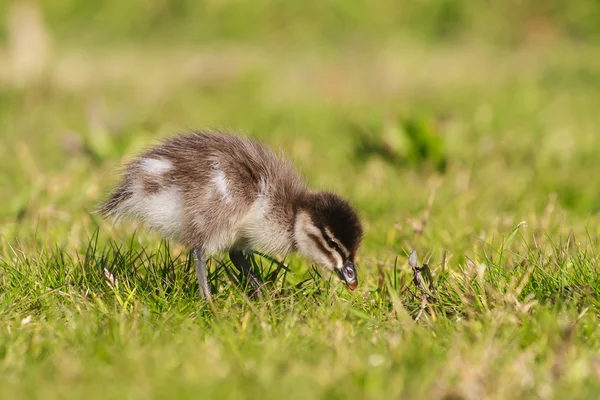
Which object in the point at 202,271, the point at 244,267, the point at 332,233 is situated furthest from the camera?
the point at 244,267

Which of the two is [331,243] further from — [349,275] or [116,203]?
[116,203]

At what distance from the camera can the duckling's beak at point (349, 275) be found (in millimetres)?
4117

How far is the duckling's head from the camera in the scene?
412cm

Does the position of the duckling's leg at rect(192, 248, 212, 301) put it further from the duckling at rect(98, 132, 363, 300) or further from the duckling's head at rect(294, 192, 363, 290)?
the duckling's head at rect(294, 192, 363, 290)

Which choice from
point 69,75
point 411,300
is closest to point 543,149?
point 411,300

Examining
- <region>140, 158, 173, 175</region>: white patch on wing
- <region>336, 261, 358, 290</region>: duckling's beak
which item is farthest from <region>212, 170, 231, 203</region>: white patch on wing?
<region>336, 261, 358, 290</region>: duckling's beak

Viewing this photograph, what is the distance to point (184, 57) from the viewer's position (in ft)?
46.3

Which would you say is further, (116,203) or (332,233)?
(116,203)

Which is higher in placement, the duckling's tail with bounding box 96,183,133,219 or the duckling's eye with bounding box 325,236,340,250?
the duckling's tail with bounding box 96,183,133,219

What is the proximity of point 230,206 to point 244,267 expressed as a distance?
38 cm

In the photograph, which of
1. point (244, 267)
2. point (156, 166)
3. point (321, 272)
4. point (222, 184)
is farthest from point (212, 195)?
point (321, 272)

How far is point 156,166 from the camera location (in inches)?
164

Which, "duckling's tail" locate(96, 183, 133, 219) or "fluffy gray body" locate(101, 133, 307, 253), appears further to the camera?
"duckling's tail" locate(96, 183, 133, 219)

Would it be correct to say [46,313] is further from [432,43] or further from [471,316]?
[432,43]
